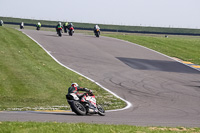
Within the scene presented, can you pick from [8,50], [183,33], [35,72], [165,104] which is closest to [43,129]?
[165,104]

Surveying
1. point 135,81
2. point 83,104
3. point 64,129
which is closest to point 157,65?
point 135,81

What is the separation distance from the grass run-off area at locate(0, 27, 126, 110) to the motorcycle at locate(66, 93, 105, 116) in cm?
285

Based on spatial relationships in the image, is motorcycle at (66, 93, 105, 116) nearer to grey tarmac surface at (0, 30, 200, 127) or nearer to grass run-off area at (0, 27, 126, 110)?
grey tarmac surface at (0, 30, 200, 127)

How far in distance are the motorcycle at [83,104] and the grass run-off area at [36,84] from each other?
285 cm

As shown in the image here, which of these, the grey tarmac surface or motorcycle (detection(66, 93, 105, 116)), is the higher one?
motorcycle (detection(66, 93, 105, 116))

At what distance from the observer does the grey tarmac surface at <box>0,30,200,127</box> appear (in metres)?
12.9

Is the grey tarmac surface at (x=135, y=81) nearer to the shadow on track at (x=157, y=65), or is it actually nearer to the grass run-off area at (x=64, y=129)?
the shadow on track at (x=157, y=65)

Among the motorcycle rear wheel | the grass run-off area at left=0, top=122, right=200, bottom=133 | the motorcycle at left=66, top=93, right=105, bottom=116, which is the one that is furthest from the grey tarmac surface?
the grass run-off area at left=0, top=122, right=200, bottom=133

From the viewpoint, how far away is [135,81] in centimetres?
2353

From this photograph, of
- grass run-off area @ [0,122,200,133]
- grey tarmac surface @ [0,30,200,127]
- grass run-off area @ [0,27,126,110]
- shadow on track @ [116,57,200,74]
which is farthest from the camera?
shadow on track @ [116,57,200,74]

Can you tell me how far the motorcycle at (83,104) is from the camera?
13.0m

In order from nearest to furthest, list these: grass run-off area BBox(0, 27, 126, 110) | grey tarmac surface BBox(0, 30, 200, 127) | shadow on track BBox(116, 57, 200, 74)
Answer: grey tarmac surface BBox(0, 30, 200, 127) → grass run-off area BBox(0, 27, 126, 110) → shadow on track BBox(116, 57, 200, 74)

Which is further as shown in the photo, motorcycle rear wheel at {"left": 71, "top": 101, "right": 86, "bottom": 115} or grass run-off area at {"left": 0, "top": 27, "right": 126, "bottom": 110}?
grass run-off area at {"left": 0, "top": 27, "right": 126, "bottom": 110}

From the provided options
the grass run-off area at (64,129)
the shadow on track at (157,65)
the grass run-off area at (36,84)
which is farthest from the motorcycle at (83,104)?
the shadow on track at (157,65)
